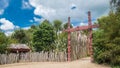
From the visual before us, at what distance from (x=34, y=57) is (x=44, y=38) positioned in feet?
28.2

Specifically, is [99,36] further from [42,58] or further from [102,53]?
[42,58]

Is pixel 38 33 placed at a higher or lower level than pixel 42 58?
higher

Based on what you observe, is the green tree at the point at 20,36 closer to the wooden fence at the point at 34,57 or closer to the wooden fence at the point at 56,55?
the wooden fence at the point at 34,57

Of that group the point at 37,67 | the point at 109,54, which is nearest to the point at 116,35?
the point at 109,54

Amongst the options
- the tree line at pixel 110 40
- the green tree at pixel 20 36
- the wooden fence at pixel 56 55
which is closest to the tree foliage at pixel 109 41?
the tree line at pixel 110 40

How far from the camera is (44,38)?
37.7 meters

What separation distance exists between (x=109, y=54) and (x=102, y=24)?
258 centimetres

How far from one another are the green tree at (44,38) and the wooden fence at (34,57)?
813 cm

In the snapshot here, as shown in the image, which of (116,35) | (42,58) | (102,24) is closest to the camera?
(116,35)

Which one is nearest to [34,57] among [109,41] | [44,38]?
[44,38]

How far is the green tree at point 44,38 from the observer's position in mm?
37750

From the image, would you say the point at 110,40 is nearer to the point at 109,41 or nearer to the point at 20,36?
the point at 109,41

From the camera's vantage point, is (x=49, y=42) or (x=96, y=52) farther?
(x=49, y=42)

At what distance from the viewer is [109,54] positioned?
18.4 m
